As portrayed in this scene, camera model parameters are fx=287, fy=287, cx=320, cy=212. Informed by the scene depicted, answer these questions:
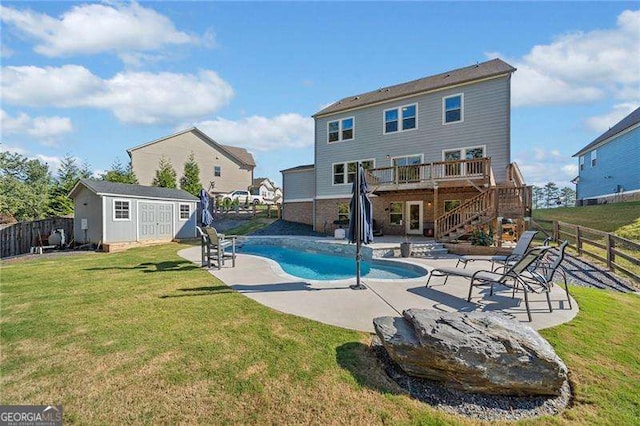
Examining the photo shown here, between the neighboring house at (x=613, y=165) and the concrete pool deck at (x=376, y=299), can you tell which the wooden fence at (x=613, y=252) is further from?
the neighboring house at (x=613, y=165)

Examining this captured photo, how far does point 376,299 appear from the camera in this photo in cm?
567

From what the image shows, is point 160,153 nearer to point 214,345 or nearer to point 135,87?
point 135,87

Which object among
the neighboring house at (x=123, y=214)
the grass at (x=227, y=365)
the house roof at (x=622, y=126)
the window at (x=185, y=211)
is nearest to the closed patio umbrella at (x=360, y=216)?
the grass at (x=227, y=365)

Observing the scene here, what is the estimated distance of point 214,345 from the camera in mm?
3770

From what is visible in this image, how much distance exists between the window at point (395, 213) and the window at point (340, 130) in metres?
5.75

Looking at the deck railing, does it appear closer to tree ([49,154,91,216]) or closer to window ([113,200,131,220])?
window ([113,200,131,220])

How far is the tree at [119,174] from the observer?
24.0m


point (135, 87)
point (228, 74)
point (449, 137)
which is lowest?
point (449, 137)

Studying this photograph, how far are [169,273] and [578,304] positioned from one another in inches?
379

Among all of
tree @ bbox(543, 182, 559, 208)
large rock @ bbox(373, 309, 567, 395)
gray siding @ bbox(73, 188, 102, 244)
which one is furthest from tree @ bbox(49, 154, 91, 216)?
tree @ bbox(543, 182, 559, 208)

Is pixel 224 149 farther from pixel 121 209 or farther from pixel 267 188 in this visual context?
pixel 121 209

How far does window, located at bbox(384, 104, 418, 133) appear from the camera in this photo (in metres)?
18.0

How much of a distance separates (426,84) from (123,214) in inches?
757

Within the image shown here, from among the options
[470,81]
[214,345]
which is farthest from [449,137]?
[214,345]
